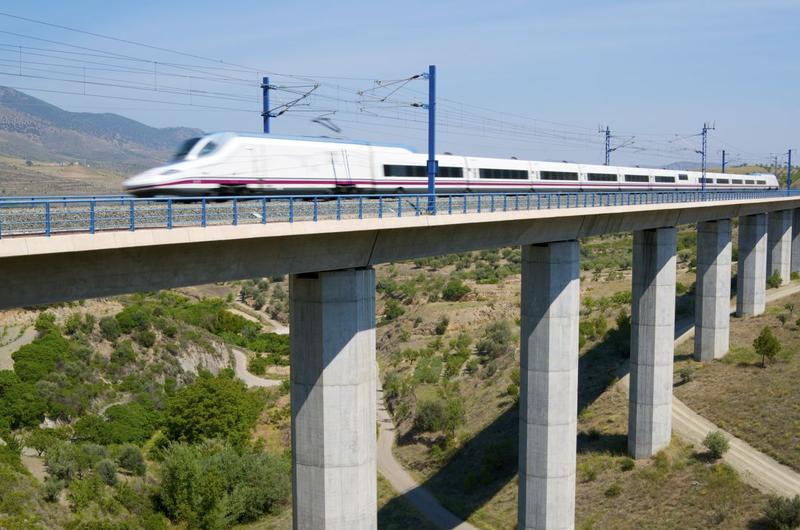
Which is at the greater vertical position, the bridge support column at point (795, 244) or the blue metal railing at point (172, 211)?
the blue metal railing at point (172, 211)

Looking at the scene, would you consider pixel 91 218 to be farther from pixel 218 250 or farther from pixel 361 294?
pixel 361 294

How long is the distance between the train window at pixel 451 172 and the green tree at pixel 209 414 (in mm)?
24484

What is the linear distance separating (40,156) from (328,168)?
183m

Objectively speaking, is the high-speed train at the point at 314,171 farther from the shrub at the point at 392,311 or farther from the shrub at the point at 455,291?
the shrub at the point at 392,311

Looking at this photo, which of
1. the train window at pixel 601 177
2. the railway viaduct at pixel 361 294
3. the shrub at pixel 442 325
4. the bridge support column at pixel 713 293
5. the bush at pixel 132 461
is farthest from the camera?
the shrub at pixel 442 325

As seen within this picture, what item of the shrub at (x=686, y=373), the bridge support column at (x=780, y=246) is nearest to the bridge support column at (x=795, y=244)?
the bridge support column at (x=780, y=246)

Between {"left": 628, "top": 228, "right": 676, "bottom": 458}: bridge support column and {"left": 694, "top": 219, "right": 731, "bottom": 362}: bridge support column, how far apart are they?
10.6 m

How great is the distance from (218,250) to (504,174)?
24856mm

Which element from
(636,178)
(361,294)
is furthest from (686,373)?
(361,294)

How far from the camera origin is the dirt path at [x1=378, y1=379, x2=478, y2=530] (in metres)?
35.6

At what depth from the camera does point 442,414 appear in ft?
155

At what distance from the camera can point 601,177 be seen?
49719mm

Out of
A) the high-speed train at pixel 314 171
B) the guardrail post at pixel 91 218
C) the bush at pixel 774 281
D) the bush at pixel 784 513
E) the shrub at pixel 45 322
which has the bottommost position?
the bush at pixel 784 513

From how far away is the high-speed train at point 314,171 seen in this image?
24.3 metres
